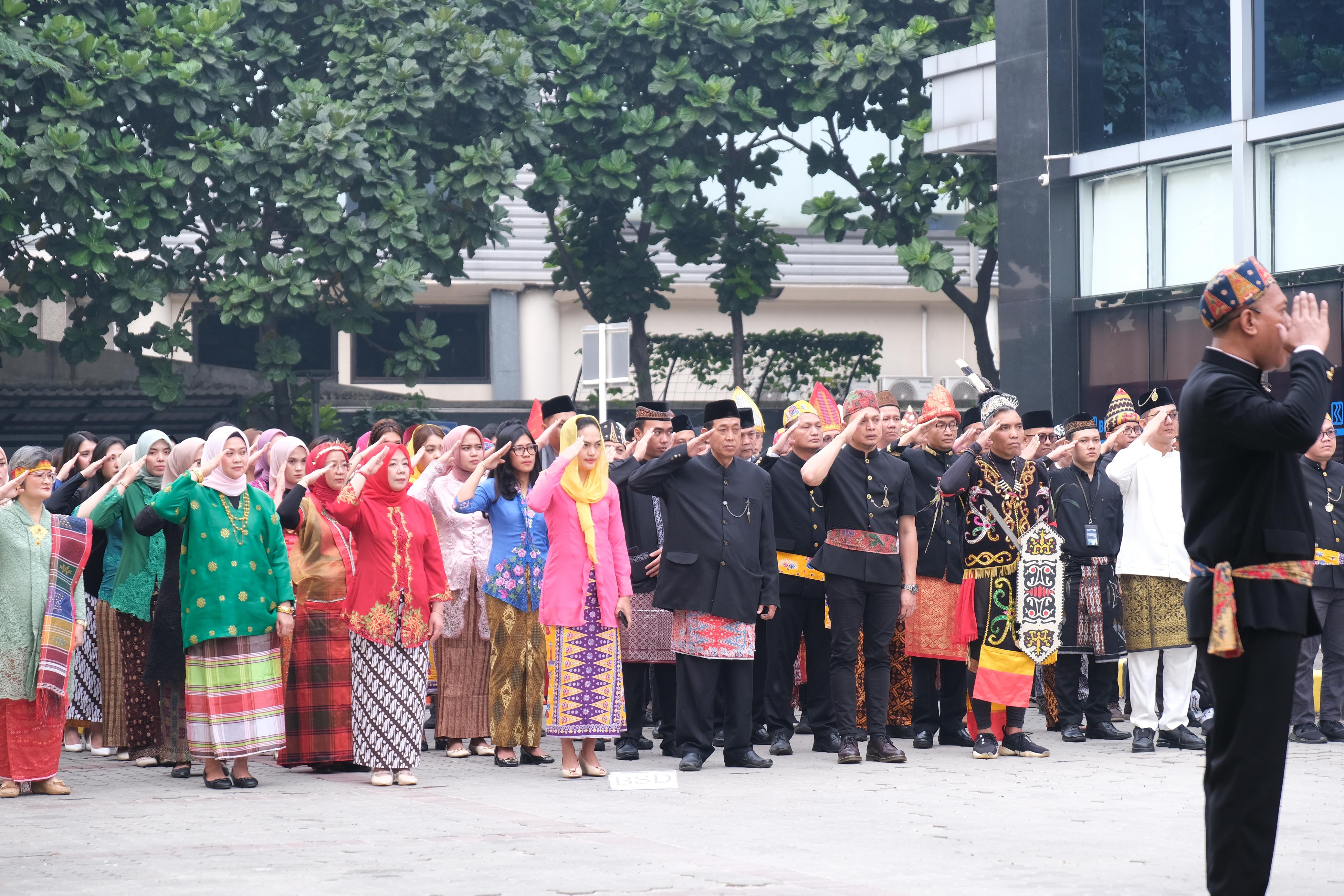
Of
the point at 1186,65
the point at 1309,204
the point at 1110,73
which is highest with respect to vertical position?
the point at 1110,73

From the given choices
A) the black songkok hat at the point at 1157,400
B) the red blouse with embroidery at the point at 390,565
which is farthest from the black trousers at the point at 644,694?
the black songkok hat at the point at 1157,400

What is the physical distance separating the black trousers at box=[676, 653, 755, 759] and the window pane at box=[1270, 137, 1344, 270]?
418 inches

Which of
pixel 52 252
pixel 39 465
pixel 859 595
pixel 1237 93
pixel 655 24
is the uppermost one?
pixel 655 24

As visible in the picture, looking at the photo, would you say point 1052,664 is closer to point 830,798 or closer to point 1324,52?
point 830,798

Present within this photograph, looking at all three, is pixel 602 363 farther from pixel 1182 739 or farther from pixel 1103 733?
pixel 1182 739

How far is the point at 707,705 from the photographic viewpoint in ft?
33.2

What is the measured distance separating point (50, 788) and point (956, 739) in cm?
570

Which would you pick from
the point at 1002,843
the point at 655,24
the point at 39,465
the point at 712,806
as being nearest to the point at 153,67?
the point at 655,24

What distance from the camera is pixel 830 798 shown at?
8.70 m

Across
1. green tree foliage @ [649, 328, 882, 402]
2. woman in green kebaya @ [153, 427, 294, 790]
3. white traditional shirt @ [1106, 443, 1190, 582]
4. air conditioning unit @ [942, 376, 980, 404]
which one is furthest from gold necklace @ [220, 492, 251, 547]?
air conditioning unit @ [942, 376, 980, 404]

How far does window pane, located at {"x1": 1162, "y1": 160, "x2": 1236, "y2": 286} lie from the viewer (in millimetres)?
19094

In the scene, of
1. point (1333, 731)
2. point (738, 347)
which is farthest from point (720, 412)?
point (738, 347)

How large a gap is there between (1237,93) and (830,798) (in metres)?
12.8

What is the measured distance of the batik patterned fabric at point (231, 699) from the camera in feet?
31.1
